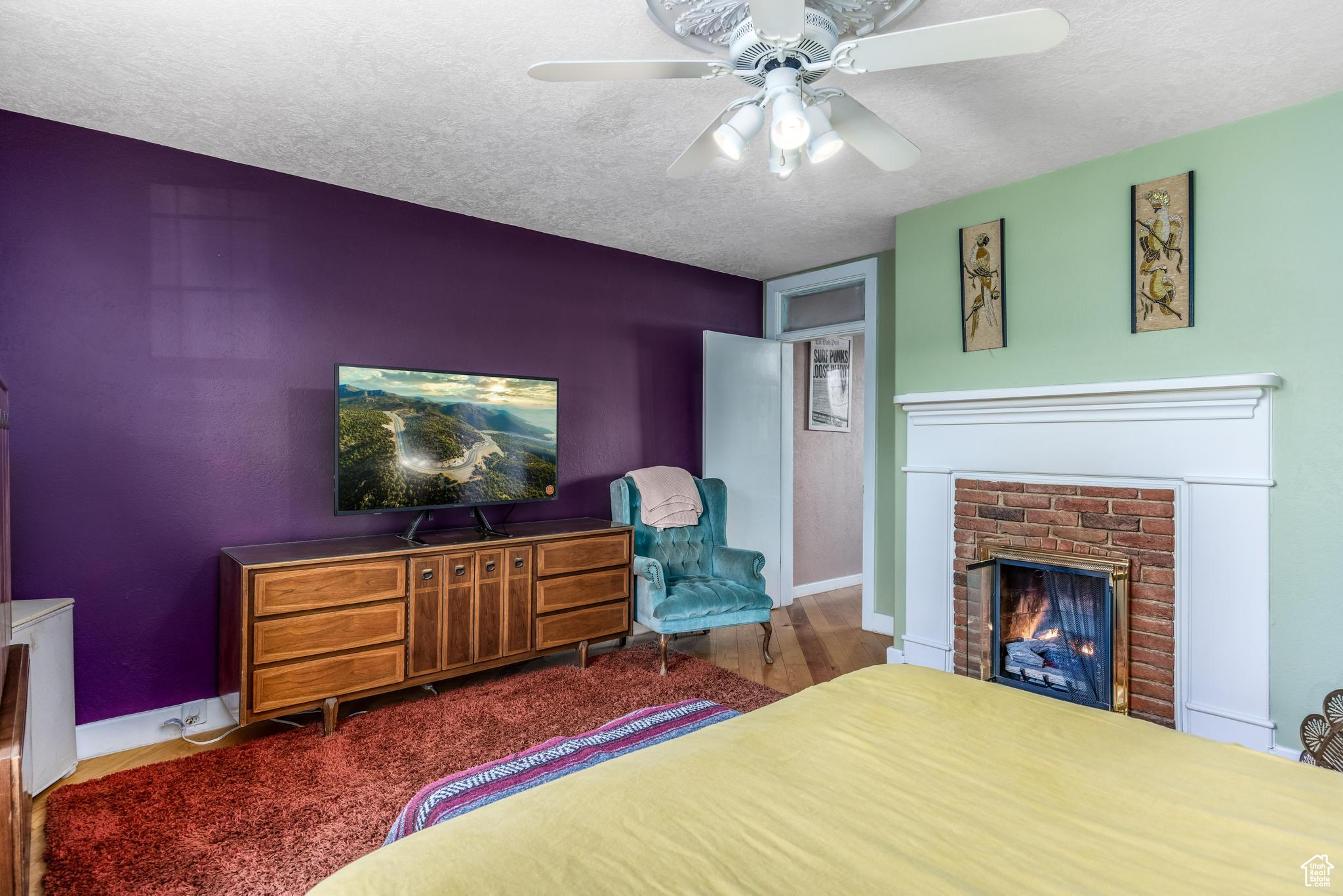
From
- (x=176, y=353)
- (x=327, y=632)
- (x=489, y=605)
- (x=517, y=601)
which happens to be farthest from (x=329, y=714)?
(x=176, y=353)

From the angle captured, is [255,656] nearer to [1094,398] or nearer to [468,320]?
[468,320]

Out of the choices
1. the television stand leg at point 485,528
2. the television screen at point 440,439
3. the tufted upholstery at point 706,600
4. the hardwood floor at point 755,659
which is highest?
the television screen at point 440,439

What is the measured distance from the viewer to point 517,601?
3.39 meters

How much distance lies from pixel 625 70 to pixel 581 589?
2.61 meters

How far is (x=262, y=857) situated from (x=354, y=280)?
253 centimetres

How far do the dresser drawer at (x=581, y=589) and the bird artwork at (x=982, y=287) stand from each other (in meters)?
2.24

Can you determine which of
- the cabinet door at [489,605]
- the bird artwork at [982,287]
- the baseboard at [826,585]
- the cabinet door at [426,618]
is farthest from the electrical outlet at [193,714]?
the bird artwork at [982,287]

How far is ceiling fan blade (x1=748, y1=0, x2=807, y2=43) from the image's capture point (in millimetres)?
1437

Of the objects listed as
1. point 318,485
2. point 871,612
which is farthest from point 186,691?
point 871,612

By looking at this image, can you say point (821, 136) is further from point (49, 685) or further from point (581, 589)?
point (49, 685)

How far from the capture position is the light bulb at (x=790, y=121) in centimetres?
172

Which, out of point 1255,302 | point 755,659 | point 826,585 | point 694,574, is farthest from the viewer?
point 826,585

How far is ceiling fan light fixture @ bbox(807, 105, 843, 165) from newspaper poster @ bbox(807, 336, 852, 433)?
379cm
